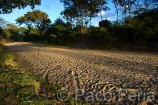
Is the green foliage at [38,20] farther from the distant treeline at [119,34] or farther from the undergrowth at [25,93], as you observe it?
the undergrowth at [25,93]

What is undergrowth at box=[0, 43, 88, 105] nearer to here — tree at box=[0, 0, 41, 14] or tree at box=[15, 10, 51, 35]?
tree at box=[0, 0, 41, 14]

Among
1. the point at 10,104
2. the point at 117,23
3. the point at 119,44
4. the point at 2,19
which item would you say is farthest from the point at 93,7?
the point at 10,104

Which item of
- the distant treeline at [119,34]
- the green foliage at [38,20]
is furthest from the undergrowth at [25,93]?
the green foliage at [38,20]

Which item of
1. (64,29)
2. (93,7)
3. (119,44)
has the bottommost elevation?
(119,44)

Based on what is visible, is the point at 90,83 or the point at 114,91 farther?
the point at 90,83

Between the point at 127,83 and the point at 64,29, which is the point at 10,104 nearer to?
the point at 127,83

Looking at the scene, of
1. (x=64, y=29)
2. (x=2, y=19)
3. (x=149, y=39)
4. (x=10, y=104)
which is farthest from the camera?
(x=64, y=29)

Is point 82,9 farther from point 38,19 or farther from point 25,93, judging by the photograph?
point 38,19

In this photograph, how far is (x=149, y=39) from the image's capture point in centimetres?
1656

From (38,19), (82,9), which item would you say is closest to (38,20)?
(38,19)

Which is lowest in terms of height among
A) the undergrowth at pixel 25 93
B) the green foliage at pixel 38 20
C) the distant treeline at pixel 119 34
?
the undergrowth at pixel 25 93

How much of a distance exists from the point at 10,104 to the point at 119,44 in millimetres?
16050

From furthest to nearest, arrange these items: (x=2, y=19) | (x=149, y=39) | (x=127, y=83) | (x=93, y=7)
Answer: (x=2, y=19), (x=93, y=7), (x=149, y=39), (x=127, y=83)

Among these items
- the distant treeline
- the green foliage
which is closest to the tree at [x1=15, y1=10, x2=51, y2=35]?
the green foliage
